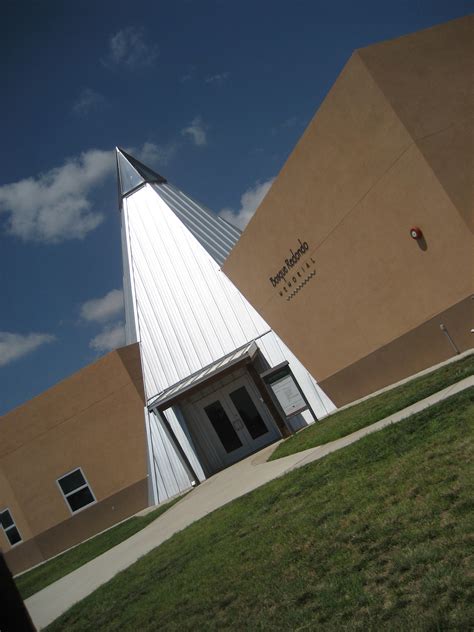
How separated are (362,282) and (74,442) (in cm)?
1283

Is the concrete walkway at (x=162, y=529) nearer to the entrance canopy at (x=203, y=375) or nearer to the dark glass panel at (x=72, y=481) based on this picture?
the entrance canopy at (x=203, y=375)

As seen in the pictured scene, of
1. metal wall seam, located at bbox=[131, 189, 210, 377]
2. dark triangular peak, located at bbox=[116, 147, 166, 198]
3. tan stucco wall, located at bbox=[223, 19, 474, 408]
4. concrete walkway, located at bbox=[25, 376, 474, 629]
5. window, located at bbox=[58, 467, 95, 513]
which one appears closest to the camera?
concrete walkway, located at bbox=[25, 376, 474, 629]

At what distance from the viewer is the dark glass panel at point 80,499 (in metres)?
21.8

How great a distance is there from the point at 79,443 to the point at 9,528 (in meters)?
4.82

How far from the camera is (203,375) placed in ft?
64.0

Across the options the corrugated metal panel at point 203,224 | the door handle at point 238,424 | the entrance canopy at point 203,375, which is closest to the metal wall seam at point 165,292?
the entrance canopy at point 203,375

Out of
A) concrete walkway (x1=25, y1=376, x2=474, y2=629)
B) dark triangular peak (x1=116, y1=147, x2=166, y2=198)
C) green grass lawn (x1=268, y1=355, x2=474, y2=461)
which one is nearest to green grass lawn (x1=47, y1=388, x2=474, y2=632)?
concrete walkway (x1=25, y1=376, x2=474, y2=629)

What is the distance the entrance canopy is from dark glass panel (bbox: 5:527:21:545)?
756cm

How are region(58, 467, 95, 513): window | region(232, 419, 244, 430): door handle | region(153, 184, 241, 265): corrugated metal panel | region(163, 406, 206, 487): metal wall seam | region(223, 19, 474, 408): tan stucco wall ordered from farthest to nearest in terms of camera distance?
region(153, 184, 241, 265): corrugated metal panel → region(58, 467, 95, 513): window → region(232, 419, 244, 430): door handle → region(163, 406, 206, 487): metal wall seam → region(223, 19, 474, 408): tan stucco wall

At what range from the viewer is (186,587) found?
6.89 metres

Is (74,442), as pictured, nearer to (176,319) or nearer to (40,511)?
(40,511)

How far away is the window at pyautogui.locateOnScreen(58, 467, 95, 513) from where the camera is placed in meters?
21.8

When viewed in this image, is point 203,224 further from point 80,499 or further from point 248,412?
point 80,499

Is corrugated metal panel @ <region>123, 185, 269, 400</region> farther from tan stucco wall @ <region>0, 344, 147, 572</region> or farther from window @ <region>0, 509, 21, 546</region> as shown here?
window @ <region>0, 509, 21, 546</region>
